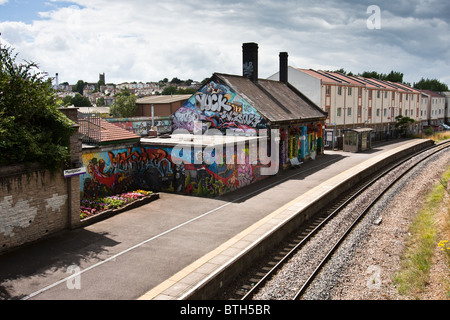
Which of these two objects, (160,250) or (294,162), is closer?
(160,250)

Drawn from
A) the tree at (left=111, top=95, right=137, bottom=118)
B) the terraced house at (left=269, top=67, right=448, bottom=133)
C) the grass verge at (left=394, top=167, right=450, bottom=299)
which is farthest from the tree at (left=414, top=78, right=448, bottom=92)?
the grass verge at (left=394, top=167, right=450, bottom=299)

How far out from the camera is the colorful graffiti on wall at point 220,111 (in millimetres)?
26172

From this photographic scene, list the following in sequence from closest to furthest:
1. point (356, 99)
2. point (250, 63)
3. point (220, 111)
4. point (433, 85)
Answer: point (220, 111)
point (250, 63)
point (356, 99)
point (433, 85)

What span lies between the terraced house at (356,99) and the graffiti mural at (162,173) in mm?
25857

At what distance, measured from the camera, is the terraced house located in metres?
44.7

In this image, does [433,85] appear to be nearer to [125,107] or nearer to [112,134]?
[125,107]

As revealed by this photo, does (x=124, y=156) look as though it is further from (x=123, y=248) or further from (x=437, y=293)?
(x=437, y=293)

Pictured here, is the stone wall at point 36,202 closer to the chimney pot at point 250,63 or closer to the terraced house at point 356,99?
the chimney pot at point 250,63

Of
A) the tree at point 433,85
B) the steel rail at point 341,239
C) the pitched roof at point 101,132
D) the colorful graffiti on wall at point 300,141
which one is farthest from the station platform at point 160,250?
the tree at point 433,85

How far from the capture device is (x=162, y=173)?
805 inches

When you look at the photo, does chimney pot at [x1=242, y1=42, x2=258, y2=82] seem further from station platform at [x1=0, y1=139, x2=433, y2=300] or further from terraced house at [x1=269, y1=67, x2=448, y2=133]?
station platform at [x1=0, y1=139, x2=433, y2=300]

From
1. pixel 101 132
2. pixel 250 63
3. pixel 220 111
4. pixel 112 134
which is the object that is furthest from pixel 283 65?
pixel 101 132

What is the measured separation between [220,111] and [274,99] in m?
6.16
